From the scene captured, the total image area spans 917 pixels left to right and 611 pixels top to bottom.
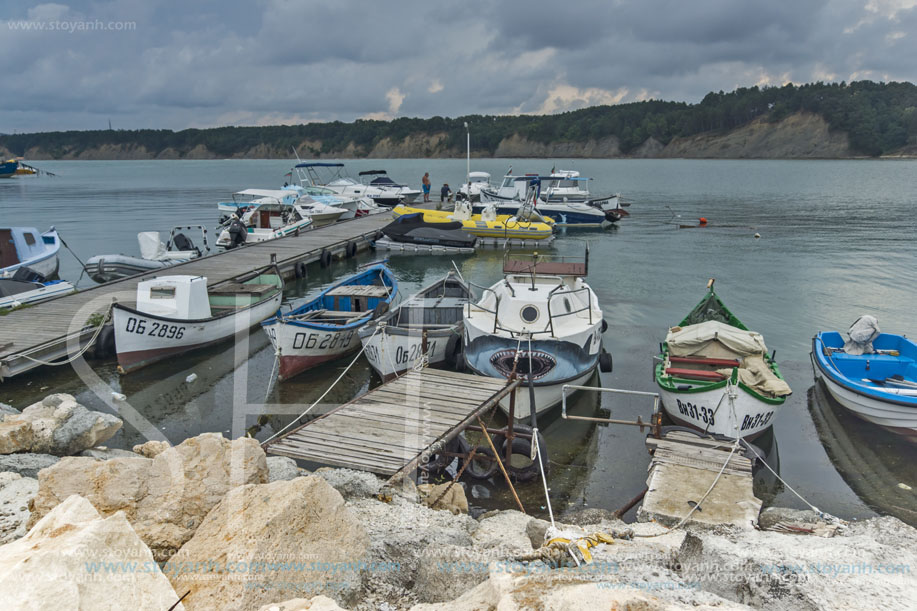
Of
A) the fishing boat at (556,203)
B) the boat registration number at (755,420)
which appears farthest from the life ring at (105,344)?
the fishing boat at (556,203)

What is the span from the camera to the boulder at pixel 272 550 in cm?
450

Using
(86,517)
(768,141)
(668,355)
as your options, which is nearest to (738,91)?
(768,141)

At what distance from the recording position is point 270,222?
35.2m

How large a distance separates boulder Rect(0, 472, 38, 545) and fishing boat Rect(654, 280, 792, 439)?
33.8 feet

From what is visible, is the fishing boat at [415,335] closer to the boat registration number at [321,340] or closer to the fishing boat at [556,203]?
the boat registration number at [321,340]

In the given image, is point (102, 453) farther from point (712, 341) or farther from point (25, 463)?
point (712, 341)

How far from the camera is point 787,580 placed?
5332mm

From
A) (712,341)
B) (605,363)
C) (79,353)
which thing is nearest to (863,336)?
(712,341)

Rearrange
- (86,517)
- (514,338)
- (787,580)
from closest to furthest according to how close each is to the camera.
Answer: (86,517)
(787,580)
(514,338)

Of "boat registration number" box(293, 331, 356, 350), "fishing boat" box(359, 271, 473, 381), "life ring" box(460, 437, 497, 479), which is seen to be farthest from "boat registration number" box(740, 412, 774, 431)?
"boat registration number" box(293, 331, 356, 350)

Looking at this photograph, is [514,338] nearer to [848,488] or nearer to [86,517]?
[848,488]

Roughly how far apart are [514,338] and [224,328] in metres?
9.07

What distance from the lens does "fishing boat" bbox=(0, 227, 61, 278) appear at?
23188 mm

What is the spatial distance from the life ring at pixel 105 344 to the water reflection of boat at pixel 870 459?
1745cm
